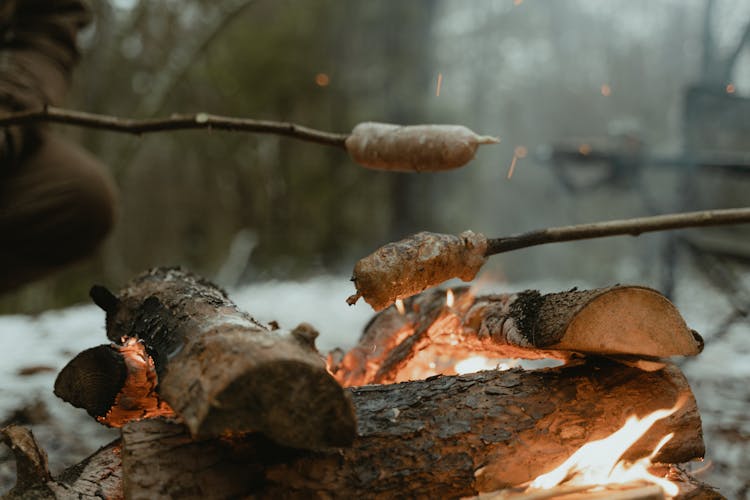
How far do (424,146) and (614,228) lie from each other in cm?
47

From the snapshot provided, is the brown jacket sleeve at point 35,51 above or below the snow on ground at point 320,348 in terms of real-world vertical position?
above

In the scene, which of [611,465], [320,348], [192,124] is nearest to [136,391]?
[192,124]

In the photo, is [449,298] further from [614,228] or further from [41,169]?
[41,169]

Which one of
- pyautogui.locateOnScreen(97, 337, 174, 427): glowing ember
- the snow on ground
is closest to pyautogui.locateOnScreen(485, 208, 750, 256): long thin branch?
the snow on ground

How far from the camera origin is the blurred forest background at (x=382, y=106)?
585 cm

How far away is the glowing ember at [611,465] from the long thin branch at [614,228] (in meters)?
0.41

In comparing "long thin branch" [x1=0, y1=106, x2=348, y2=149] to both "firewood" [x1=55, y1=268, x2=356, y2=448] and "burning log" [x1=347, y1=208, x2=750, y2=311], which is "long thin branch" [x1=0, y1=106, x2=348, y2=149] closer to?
"burning log" [x1=347, y1=208, x2=750, y2=311]

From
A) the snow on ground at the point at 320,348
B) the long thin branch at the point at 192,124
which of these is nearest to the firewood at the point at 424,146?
the long thin branch at the point at 192,124

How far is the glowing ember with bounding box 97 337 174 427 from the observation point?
4.77ft

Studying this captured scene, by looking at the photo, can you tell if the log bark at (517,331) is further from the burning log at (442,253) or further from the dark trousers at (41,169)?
the dark trousers at (41,169)

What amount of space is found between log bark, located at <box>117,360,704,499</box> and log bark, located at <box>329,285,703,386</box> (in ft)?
0.29

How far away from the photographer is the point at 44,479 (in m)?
1.11

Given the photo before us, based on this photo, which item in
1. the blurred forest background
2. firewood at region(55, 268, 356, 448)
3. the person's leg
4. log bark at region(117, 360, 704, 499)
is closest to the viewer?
firewood at region(55, 268, 356, 448)

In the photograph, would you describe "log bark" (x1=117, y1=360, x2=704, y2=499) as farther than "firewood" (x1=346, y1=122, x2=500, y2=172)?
No
